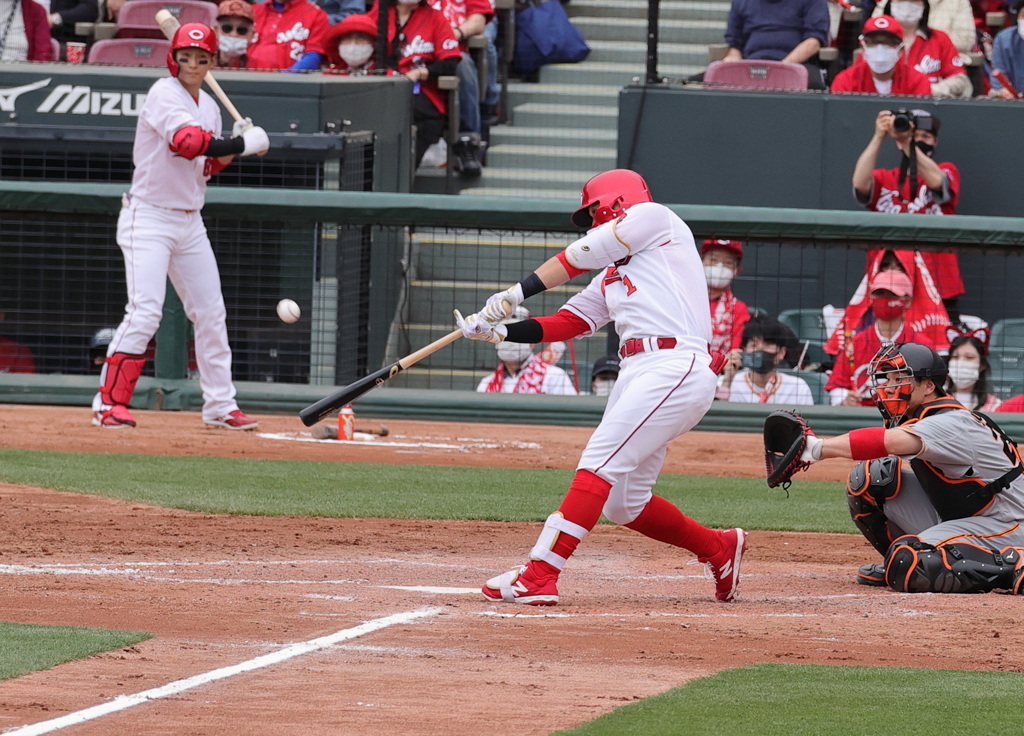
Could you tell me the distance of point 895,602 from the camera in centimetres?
519

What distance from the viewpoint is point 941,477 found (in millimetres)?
5484

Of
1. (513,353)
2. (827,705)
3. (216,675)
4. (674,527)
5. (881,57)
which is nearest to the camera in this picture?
(827,705)

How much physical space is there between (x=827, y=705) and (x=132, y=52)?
9636 millimetres

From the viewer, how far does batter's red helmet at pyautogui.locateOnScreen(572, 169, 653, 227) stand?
529 cm

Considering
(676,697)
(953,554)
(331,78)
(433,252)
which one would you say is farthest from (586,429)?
(676,697)

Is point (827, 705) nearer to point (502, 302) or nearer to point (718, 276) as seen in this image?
point (502, 302)

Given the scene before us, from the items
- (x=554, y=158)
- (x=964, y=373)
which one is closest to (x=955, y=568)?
(x=964, y=373)

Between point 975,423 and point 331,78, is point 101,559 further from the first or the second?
point 331,78

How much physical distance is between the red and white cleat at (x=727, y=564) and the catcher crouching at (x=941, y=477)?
27 cm

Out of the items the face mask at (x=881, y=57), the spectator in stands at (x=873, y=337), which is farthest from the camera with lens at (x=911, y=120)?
the spectator in stands at (x=873, y=337)

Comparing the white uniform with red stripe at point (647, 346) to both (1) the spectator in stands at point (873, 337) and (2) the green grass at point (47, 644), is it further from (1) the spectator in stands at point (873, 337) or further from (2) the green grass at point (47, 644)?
(1) the spectator in stands at point (873, 337)

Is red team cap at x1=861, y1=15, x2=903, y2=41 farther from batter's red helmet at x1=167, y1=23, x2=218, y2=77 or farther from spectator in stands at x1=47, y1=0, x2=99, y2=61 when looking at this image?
spectator in stands at x1=47, y1=0, x2=99, y2=61

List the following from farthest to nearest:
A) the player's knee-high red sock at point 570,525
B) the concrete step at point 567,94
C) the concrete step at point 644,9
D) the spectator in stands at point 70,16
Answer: the concrete step at point 644,9
the concrete step at point 567,94
the spectator in stands at point 70,16
the player's knee-high red sock at point 570,525

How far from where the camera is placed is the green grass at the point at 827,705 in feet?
11.2
